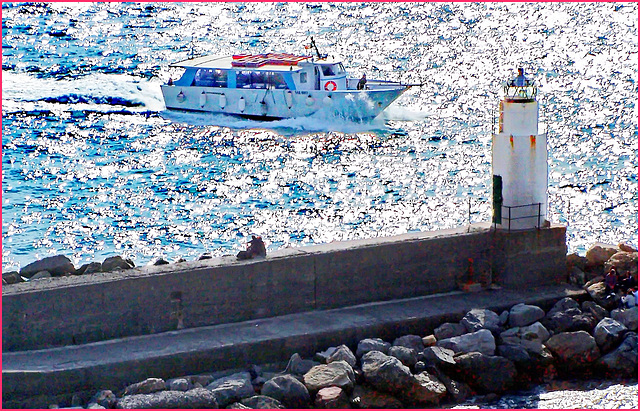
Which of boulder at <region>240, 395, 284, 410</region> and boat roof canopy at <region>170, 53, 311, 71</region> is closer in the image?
boulder at <region>240, 395, 284, 410</region>

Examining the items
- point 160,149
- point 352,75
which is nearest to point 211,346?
point 160,149

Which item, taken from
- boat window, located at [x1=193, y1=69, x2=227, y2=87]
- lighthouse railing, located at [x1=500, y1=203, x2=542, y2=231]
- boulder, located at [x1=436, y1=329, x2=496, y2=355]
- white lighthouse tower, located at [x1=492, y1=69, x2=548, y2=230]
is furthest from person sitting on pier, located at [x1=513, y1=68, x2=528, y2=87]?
boat window, located at [x1=193, y1=69, x2=227, y2=87]

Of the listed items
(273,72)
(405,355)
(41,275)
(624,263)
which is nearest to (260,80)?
(273,72)

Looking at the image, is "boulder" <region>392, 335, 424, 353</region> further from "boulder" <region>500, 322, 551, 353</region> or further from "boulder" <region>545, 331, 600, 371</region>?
"boulder" <region>545, 331, 600, 371</region>

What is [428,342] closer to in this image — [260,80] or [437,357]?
[437,357]

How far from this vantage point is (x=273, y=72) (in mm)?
38500

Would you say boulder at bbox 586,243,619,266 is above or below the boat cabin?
below

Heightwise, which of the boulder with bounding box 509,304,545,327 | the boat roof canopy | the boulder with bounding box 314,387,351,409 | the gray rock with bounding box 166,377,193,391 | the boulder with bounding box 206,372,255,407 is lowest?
A: the boulder with bounding box 314,387,351,409

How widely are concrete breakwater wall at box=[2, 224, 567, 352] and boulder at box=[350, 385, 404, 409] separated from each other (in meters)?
2.02

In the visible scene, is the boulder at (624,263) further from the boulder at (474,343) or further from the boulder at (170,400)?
the boulder at (170,400)

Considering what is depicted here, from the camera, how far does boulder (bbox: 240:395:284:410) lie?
537 inches

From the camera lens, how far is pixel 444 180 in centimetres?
3153

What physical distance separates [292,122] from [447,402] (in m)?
25.0

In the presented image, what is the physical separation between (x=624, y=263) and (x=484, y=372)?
395 cm
